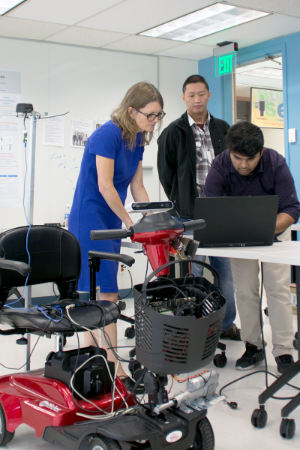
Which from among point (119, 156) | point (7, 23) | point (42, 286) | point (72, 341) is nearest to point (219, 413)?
point (119, 156)

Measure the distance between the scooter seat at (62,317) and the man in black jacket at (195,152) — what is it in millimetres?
1279

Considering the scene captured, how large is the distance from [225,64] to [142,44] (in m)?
0.82

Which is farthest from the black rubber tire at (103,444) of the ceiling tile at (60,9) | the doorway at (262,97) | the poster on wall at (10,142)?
the doorway at (262,97)

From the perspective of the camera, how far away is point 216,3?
3.61 meters

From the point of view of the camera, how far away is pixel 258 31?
14.2 ft

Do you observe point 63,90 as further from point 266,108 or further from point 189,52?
point 266,108

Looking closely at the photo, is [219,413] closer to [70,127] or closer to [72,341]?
[72,341]

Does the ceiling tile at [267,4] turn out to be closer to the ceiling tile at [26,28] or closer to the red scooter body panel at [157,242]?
the ceiling tile at [26,28]

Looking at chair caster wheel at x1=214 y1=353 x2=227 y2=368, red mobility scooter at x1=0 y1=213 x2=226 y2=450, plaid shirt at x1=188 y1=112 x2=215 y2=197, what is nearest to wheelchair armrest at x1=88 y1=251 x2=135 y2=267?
red mobility scooter at x1=0 y1=213 x2=226 y2=450

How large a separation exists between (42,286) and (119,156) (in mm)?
2568

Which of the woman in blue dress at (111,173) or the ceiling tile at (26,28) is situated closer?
the woman in blue dress at (111,173)

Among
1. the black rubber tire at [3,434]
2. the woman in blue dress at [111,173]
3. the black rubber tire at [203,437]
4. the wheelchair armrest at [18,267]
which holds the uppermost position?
the woman in blue dress at [111,173]

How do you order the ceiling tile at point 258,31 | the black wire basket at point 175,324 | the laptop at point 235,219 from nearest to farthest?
the black wire basket at point 175,324 → the laptop at point 235,219 → the ceiling tile at point 258,31

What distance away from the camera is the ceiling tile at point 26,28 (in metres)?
3.82
